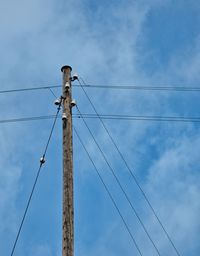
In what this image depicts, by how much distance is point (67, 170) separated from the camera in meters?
9.57

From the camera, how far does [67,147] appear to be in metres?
9.95

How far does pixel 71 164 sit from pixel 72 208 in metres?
1.01

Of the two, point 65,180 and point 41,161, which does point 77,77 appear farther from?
point 65,180

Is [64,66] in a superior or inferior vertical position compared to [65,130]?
superior

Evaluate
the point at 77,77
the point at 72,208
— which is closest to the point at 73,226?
the point at 72,208

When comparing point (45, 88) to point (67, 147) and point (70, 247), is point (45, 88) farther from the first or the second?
point (70, 247)

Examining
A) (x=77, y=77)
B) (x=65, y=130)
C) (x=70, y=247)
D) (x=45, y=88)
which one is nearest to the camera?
(x=70, y=247)

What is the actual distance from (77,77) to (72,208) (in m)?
3.52

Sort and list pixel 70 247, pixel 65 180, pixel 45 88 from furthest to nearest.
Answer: pixel 45 88 < pixel 65 180 < pixel 70 247

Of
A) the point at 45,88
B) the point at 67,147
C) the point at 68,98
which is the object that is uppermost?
the point at 45,88

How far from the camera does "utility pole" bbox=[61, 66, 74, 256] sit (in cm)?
866

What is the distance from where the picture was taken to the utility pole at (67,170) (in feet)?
28.4

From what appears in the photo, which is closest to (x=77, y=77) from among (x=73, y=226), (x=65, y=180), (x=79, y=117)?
(x=79, y=117)

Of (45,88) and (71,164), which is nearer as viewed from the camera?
(71,164)
